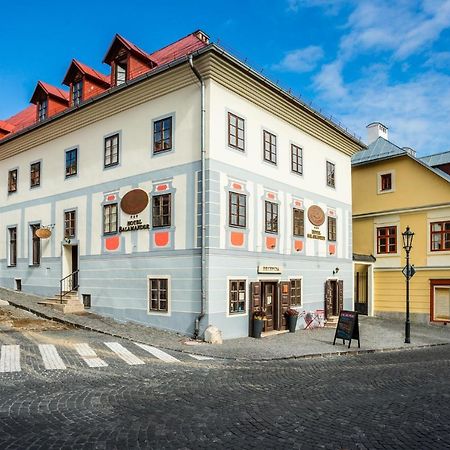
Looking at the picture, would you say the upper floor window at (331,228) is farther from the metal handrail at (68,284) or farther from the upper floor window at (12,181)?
the upper floor window at (12,181)

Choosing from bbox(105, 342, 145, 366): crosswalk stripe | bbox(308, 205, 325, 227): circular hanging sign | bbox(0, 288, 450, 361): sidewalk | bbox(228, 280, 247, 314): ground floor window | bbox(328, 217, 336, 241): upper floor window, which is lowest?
bbox(0, 288, 450, 361): sidewalk

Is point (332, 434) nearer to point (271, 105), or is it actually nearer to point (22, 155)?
point (271, 105)

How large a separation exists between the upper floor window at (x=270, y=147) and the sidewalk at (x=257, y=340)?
7.22 m

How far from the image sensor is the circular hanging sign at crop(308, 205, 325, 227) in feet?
70.0

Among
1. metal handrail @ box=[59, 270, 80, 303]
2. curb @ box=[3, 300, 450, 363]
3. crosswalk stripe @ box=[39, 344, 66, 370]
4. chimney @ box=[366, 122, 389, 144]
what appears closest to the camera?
crosswalk stripe @ box=[39, 344, 66, 370]

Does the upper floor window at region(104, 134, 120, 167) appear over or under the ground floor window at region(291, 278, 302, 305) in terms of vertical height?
over

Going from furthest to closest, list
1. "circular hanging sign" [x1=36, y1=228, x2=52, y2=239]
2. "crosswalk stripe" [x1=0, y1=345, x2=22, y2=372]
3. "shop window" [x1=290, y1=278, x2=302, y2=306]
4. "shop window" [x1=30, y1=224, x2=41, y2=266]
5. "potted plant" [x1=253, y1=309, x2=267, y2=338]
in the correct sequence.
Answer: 1. "shop window" [x1=30, y1=224, x2=41, y2=266]
2. "circular hanging sign" [x1=36, y1=228, x2=52, y2=239]
3. "shop window" [x1=290, y1=278, x2=302, y2=306]
4. "potted plant" [x1=253, y1=309, x2=267, y2=338]
5. "crosswalk stripe" [x1=0, y1=345, x2=22, y2=372]

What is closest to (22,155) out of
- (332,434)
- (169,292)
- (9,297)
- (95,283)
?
(9,297)

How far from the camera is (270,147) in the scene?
1898 cm

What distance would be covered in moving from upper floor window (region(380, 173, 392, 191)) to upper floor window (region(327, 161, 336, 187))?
16.9 ft

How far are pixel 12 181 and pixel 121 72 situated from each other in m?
9.76

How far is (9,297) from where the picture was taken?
2069 centimetres

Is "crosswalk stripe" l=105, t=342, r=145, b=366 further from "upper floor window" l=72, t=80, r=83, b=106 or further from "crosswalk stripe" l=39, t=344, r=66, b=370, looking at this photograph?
"upper floor window" l=72, t=80, r=83, b=106

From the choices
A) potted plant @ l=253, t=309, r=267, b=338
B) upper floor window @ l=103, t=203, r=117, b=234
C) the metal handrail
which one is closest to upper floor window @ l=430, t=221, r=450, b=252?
potted plant @ l=253, t=309, r=267, b=338
